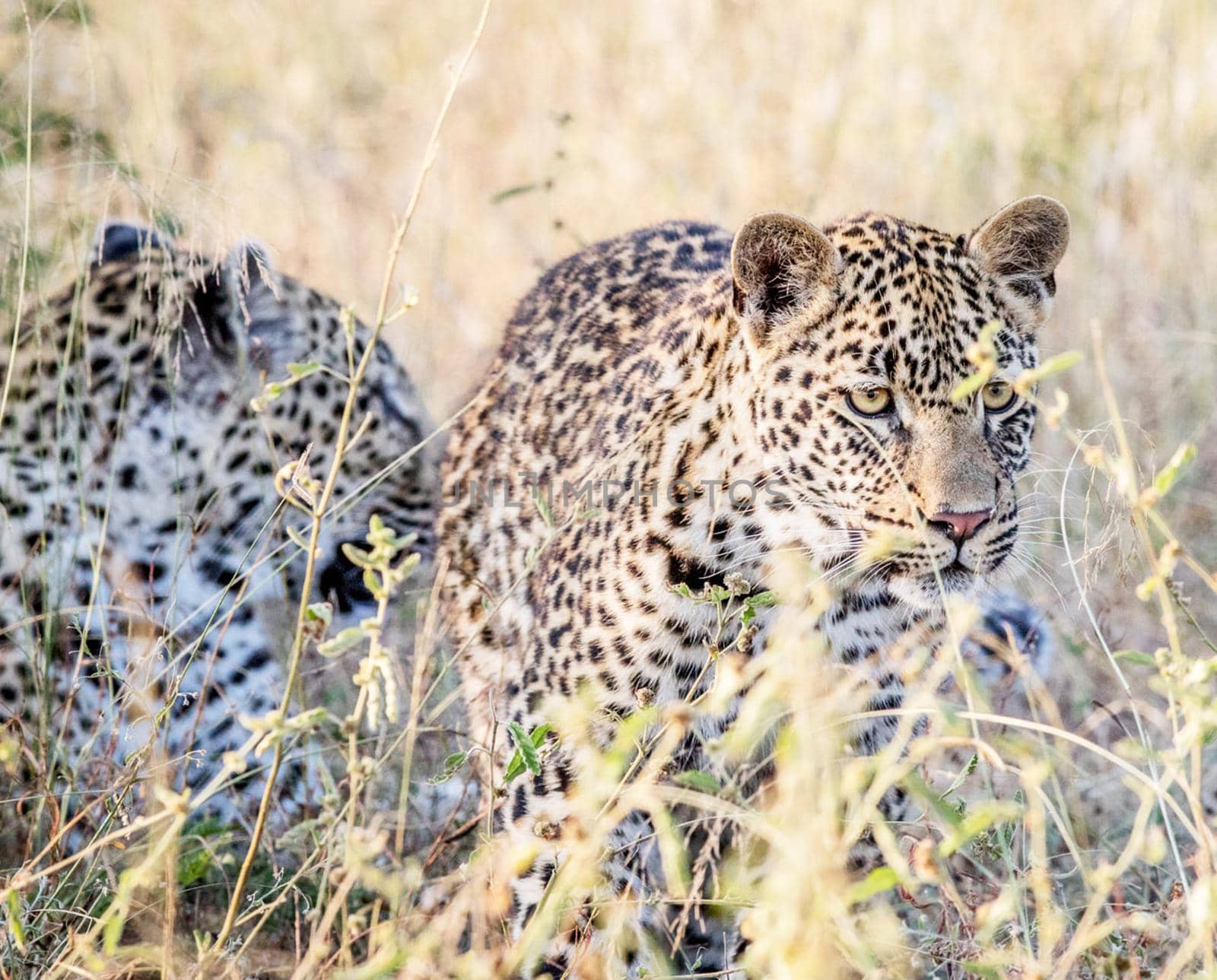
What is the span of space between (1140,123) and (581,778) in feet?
19.9

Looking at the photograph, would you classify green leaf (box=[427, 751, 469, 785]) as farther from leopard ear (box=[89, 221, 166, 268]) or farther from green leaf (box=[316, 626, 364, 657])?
leopard ear (box=[89, 221, 166, 268])

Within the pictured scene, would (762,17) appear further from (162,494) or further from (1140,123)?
(162,494)

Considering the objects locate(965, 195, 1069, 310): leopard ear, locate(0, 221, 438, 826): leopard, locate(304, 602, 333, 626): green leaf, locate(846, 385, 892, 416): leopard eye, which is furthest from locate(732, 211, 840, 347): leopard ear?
locate(0, 221, 438, 826): leopard

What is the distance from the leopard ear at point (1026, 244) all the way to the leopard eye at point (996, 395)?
0.39 m

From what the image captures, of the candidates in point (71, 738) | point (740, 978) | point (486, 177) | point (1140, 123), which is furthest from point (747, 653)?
point (486, 177)

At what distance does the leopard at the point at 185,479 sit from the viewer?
5504 mm

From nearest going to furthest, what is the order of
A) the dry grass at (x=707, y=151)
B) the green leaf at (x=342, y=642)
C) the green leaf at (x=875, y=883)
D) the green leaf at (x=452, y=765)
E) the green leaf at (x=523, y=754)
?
the green leaf at (x=875, y=883) → the green leaf at (x=342, y=642) → the green leaf at (x=523, y=754) → the green leaf at (x=452, y=765) → the dry grass at (x=707, y=151)

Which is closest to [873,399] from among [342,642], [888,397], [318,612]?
[888,397]

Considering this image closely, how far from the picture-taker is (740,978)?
14.4 feet

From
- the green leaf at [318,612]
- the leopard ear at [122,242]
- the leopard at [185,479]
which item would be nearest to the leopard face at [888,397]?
the green leaf at [318,612]

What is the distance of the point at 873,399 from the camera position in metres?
3.94

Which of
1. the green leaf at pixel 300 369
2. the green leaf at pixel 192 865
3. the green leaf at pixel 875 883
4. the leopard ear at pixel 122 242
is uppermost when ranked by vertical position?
the green leaf at pixel 300 369

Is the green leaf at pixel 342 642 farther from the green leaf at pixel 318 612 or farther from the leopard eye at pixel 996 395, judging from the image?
the leopard eye at pixel 996 395

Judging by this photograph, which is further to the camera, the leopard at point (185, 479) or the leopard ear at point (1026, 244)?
the leopard at point (185, 479)
